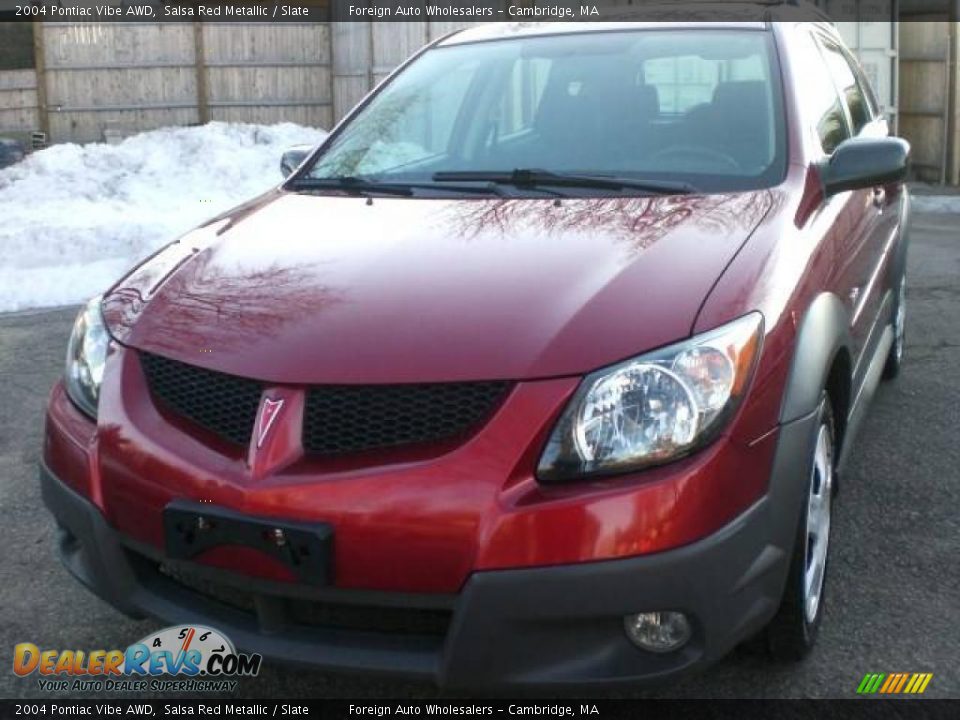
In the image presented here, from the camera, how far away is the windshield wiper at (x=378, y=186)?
10.6 feet

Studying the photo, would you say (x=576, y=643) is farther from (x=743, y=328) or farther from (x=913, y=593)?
(x=913, y=593)

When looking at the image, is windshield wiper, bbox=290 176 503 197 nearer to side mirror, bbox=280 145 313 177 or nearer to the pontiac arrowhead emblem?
side mirror, bbox=280 145 313 177

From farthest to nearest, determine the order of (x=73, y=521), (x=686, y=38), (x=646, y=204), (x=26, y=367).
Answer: (x=26, y=367) < (x=686, y=38) < (x=646, y=204) < (x=73, y=521)

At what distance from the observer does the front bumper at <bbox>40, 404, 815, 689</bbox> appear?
6.82 ft

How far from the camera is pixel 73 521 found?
251cm

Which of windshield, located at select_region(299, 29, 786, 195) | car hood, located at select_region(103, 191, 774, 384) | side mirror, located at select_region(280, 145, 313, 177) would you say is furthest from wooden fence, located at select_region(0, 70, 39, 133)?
car hood, located at select_region(103, 191, 774, 384)

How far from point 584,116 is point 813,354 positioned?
4.21 feet

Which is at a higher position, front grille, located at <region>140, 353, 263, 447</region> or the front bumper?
front grille, located at <region>140, 353, 263, 447</region>

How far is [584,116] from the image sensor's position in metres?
3.50

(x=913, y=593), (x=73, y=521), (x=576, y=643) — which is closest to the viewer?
(x=576, y=643)

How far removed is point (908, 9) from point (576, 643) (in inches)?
512

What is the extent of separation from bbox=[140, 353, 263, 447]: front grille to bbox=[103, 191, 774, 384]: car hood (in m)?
0.03

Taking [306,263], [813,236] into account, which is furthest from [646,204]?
[306,263]

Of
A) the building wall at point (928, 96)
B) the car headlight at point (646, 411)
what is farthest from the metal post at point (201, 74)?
the car headlight at point (646, 411)
